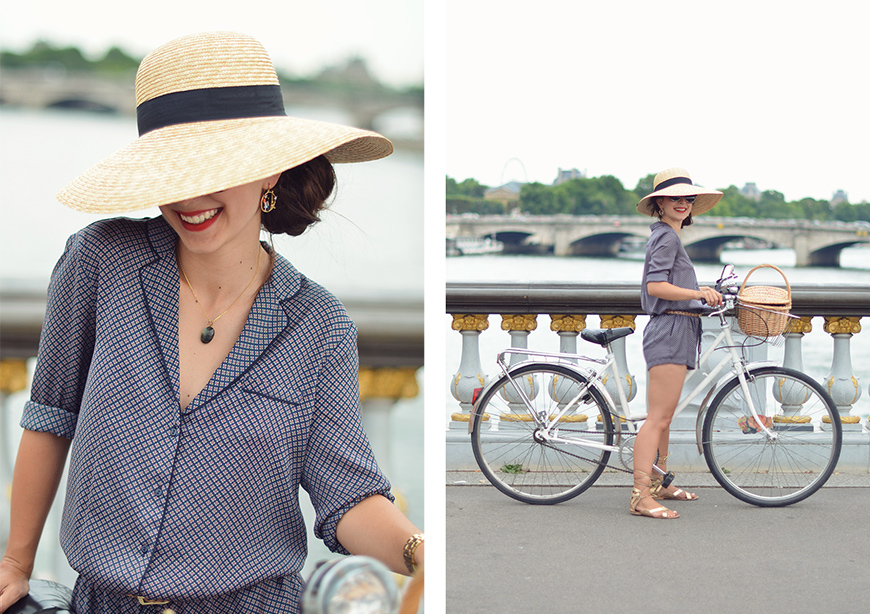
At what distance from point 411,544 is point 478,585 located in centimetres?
196

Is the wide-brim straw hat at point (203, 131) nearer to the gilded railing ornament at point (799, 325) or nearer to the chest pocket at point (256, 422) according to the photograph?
the chest pocket at point (256, 422)

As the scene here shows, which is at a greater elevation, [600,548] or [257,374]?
[257,374]

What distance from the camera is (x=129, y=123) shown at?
4.59 feet

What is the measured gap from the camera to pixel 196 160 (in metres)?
0.94

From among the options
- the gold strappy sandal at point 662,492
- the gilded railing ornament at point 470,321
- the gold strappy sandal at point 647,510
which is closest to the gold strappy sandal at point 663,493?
the gold strappy sandal at point 662,492

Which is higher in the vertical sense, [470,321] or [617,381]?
[470,321]

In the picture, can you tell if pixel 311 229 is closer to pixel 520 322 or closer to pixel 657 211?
pixel 657 211

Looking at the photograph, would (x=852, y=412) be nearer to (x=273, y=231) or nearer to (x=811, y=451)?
(x=811, y=451)

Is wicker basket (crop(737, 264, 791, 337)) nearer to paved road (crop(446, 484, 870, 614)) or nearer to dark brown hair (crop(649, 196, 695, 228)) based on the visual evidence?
dark brown hair (crop(649, 196, 695, 228))

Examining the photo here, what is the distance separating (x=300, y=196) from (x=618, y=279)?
428cm

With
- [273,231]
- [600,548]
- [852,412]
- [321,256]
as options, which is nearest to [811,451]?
[852,412]

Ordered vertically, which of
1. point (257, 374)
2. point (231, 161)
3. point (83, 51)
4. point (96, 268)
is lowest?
point (257, 374)

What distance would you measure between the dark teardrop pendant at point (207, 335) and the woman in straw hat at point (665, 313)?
230 centimetres

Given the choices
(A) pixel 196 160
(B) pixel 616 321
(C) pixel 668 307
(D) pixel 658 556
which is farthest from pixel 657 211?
(A) pixel 196 160
